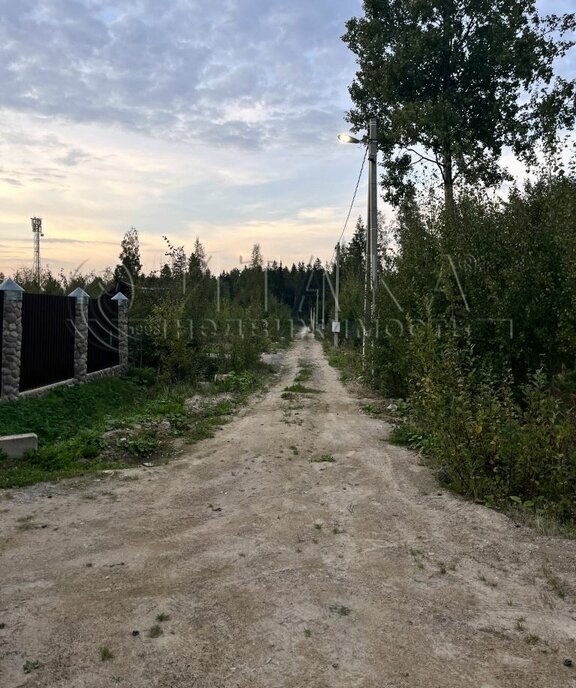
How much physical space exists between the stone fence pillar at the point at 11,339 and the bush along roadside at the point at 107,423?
1.04 ft

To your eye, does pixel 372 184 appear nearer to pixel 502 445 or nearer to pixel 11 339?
pixel 11 339

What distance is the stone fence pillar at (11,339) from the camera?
9.37 metres

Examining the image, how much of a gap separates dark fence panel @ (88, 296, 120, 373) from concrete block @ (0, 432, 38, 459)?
6323mm

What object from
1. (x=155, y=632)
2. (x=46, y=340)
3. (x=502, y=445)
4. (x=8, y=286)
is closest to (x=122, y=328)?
(x=46, y=340)

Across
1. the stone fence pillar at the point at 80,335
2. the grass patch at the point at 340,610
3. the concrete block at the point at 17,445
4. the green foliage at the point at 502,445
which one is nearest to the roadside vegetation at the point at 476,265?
the green foliage at the point at 502,445

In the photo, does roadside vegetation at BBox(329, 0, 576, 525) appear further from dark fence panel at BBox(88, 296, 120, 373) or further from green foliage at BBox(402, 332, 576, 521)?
dark fence panel at BBox(88, 296, 120, 373)

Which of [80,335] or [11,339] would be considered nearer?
[11,339]

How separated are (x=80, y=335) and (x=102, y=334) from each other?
5.26ft

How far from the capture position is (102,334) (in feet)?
46.2

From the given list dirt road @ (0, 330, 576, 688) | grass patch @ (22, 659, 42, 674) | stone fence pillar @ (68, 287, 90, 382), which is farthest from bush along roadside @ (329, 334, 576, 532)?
stone fence pillar @ (68, 287, 90, 382)

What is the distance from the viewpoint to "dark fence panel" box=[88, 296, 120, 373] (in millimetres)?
13391

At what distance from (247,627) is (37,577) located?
1.67m

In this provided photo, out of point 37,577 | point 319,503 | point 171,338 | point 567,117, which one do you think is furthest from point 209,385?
point 567,117

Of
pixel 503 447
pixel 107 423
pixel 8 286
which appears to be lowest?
pixel 107 423
